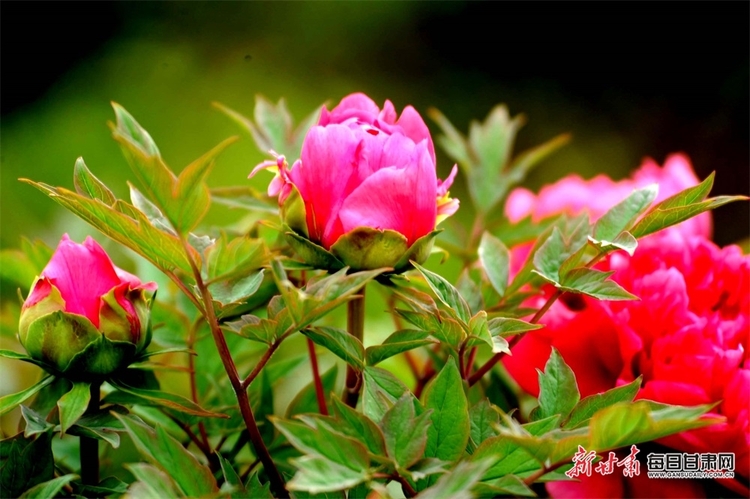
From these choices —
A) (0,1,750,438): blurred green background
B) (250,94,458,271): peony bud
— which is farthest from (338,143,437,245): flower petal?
(0,1,750,438): blurred green background

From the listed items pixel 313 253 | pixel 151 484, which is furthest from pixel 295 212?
pixel 151 484

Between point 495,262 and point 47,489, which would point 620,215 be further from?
point 47,489

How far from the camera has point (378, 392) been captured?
29 cm

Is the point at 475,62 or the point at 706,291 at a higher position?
the point at 475,62

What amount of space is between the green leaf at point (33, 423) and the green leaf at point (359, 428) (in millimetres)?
115

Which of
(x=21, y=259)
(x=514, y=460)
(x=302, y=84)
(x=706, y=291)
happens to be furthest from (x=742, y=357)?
(x=302, y=84)

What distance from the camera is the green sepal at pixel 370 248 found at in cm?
31

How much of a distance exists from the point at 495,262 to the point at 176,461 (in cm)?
18

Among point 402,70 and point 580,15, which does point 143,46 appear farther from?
point 580,15

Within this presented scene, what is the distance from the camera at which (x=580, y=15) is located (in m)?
Result: 1.48

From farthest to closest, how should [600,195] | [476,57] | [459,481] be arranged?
1. [476,57]
2. [600,195]
3. [459,481]

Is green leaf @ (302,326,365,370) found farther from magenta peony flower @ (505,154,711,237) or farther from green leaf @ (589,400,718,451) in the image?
magenta peony flower @ (505,154,711,237)

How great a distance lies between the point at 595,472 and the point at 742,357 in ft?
0.30

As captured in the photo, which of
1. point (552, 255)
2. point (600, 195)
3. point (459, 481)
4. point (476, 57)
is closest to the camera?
point (459, 481)
